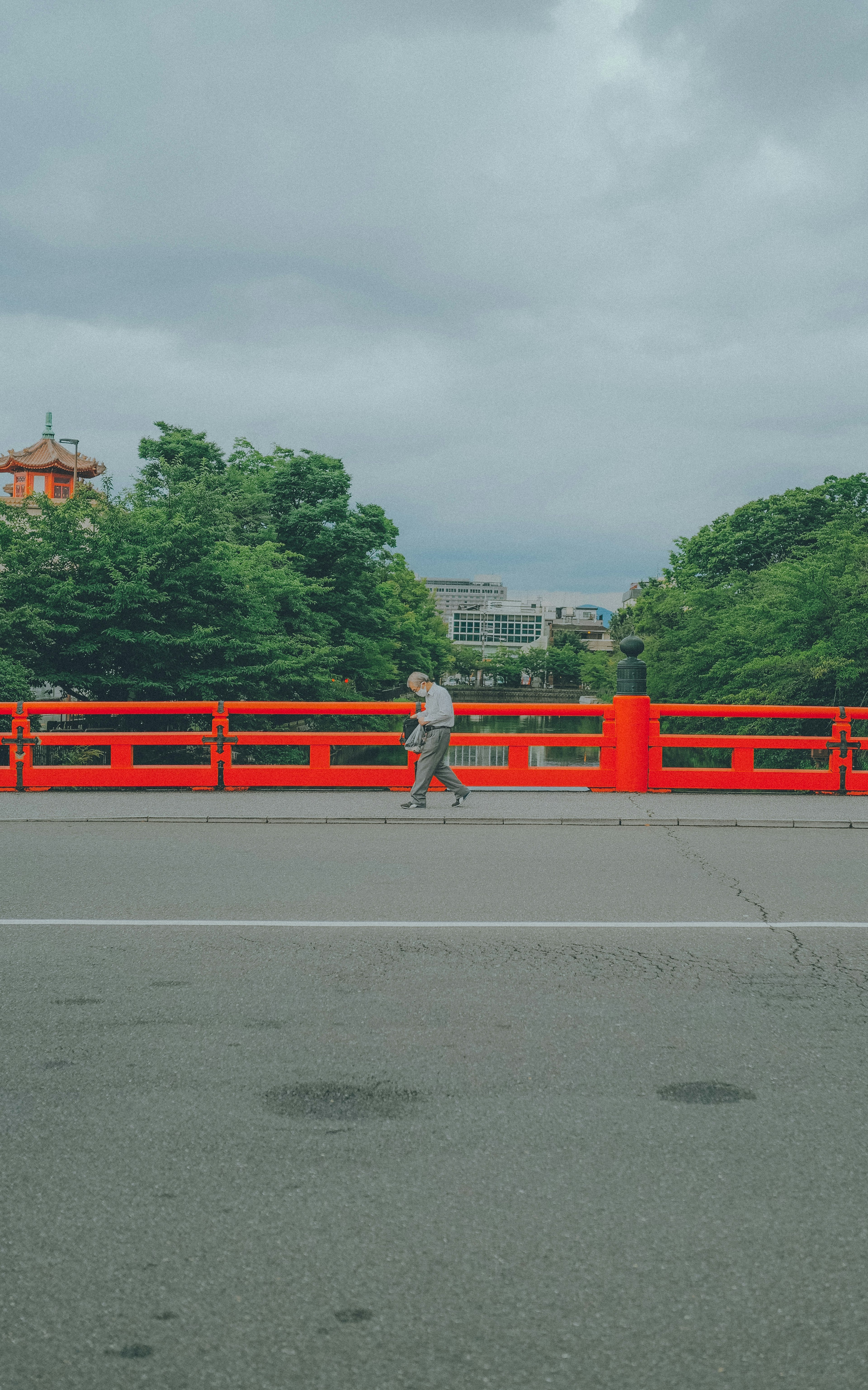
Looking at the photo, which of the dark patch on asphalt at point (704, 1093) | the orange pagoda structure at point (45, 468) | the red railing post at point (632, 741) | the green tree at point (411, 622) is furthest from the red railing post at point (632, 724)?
the orange pagoda structure at point (45, 468)

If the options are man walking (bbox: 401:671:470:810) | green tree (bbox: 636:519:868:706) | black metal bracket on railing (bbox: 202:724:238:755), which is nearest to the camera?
man walking (bbox: 401:671:470:810)

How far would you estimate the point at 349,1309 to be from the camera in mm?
2764

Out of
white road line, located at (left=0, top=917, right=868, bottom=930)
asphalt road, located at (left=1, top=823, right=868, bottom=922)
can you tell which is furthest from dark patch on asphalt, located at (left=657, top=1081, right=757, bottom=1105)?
asphalt road, located at (left=1, top=823, right=868, bottom=922)

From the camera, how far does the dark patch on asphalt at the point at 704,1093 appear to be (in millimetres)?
4051

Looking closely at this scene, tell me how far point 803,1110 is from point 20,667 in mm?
19625

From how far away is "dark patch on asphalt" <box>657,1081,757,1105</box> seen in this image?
4.05m

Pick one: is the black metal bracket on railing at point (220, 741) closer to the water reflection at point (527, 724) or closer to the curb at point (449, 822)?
the curb at point (449, 822)

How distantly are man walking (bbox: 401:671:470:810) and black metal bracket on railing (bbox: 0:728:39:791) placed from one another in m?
4.86

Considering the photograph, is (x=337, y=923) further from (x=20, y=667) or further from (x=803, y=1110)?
(x=20, y=667)

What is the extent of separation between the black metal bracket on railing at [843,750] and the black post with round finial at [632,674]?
2.50 m

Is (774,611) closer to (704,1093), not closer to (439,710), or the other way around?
(439,710)

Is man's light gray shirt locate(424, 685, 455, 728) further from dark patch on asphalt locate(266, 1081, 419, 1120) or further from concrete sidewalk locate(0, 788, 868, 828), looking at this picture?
dark patch on asphalt locate(266, 1081, 419, 1120)

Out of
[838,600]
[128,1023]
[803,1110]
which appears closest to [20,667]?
[128,1023]

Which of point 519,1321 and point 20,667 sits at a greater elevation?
point 20,667
